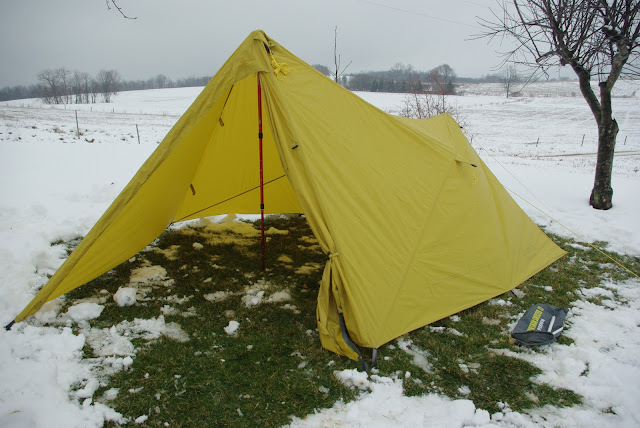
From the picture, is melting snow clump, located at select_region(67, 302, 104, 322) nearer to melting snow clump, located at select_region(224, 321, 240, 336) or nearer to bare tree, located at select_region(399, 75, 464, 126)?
melting snow clump, located at select_region(224, 321, 240, 336)

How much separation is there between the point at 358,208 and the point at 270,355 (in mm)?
1337

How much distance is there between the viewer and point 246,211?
19.0 feet

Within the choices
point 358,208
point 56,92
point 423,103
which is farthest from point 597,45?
point 56,92

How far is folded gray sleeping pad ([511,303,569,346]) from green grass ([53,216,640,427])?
0.31 ft

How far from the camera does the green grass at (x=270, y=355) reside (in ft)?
8.04

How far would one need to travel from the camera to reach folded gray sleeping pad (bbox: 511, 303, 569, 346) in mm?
3092

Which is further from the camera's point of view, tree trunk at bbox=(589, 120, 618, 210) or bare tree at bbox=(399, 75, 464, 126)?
bare tree at bbox=(399, 75, 464, 126)

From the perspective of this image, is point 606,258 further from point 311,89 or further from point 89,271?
point 89,271

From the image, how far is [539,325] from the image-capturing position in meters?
3.25

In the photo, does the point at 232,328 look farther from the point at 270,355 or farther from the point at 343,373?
the point at 343,373

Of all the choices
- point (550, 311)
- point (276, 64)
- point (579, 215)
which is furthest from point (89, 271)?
point (579, 215)

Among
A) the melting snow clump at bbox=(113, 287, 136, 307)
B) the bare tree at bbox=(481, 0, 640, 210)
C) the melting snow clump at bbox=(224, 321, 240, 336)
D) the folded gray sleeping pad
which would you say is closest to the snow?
the melting snow clump at bbox=(224, 321, 240, 336)

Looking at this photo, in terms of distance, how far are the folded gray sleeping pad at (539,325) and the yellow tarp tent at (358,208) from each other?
411mm

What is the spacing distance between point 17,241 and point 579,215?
25.4 feet
